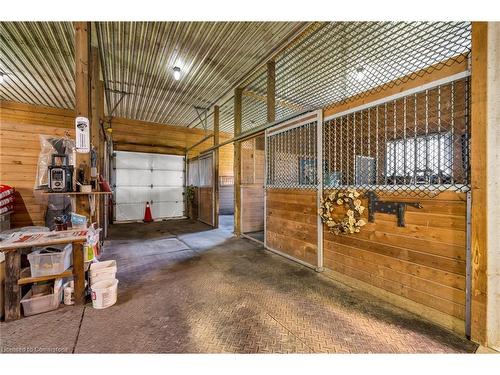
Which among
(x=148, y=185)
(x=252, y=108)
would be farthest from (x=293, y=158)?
(x=148, y=185)

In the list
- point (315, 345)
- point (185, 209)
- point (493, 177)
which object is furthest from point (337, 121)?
point (185, 209)

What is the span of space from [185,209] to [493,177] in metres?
8.81

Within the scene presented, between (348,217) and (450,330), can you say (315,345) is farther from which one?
(348,217)

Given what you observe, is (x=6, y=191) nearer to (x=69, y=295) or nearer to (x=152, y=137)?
(x=69, y=295)

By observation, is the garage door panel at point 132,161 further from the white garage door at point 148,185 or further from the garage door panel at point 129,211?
the garage door panel at point 129,211

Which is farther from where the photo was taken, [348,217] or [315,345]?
[348,217]

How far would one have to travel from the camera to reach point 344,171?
2.94 metres

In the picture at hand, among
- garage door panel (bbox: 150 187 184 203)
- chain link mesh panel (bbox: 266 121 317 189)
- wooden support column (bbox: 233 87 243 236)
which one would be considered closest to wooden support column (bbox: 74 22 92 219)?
chain link mesh panel (bbox: 266 121 317 189)

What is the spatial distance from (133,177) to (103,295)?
678 centimetres

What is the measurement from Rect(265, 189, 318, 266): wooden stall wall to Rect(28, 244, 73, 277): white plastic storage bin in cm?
302

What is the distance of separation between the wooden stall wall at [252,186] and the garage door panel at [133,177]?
4.62m

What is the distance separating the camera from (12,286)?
1983mm

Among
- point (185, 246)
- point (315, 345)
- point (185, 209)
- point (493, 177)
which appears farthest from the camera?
point (185, 209)

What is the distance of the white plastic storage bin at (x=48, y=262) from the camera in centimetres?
212
